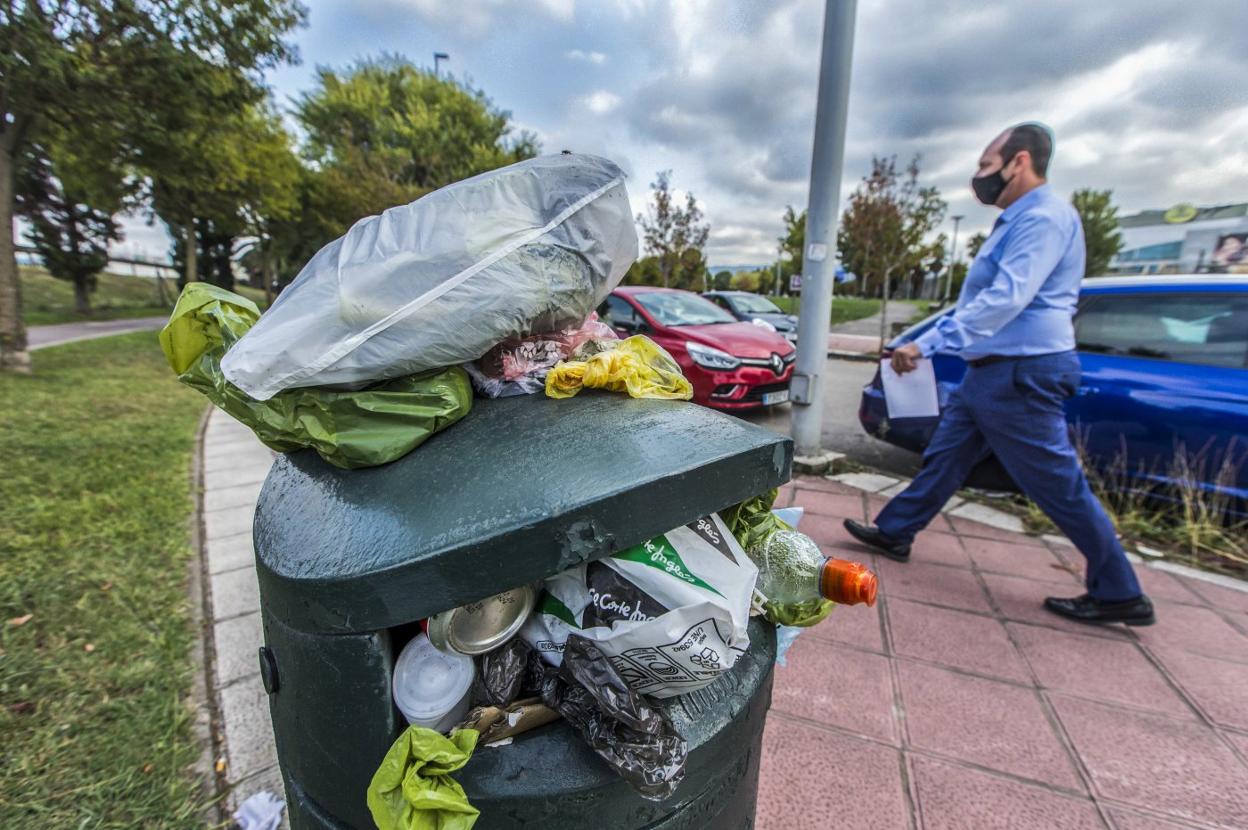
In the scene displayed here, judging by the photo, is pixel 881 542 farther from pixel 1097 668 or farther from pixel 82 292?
pixel 82 292

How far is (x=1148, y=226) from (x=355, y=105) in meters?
40.7

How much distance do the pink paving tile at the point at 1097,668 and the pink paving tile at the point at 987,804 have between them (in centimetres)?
57

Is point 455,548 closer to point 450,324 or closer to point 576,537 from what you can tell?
point 576,537

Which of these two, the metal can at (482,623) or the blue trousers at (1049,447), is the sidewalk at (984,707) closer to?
the blue trousers at (1049,447)

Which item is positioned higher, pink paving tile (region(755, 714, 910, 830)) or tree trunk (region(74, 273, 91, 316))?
tree trunk (region(74, 273, 91, 316))

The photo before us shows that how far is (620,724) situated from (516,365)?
639 millimetres

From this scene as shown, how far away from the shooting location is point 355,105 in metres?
24.3

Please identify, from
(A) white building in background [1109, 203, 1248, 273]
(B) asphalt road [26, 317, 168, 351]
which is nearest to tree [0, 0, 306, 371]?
(B) asphalt road [26, 317, 168, 351]

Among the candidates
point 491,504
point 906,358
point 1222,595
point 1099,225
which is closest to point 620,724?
point 491,504

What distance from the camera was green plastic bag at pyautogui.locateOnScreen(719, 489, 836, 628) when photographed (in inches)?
41.4

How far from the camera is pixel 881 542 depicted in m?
2.98

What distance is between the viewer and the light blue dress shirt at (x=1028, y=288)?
2.26m

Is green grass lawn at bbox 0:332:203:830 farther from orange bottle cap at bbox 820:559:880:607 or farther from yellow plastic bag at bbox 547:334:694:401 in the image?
orange bottle cap at bbox 820:559:880:607

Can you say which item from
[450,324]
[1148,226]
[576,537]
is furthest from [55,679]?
[1148,226]
